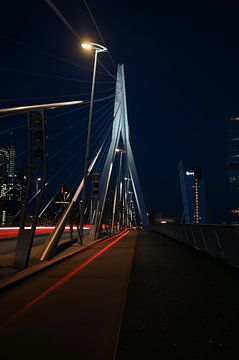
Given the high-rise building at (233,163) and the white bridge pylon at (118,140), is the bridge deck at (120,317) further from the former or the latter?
the high-rise building at (233,163)

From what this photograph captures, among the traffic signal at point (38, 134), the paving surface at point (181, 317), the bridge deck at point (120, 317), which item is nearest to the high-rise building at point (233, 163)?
the traffic signal at point (38, 134)

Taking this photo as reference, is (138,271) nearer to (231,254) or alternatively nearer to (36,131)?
(231,254)

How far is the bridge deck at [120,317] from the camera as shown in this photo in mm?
4766

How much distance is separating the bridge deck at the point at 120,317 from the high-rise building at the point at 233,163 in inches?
4494

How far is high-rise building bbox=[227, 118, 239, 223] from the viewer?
423 ft

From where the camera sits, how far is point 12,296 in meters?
8.16

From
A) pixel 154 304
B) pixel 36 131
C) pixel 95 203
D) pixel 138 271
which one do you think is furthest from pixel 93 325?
pixel 95 203

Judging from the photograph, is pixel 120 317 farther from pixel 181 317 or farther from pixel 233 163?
pixel 233 163

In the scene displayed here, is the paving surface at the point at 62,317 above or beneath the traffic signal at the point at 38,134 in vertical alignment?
beneath

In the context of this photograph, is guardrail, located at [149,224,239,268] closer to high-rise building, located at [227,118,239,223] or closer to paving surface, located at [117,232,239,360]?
paving surface, located at [117,232,239,360]

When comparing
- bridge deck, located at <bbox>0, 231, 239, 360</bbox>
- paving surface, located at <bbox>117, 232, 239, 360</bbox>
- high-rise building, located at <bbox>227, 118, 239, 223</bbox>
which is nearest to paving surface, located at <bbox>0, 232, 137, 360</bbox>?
bridge deck, located at <bbox>0, 231, 239, 360</bbox>

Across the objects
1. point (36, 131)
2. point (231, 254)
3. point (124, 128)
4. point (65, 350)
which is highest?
point (124, 128)

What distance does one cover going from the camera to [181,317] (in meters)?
6.36

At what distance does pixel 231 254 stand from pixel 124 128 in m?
40.5
